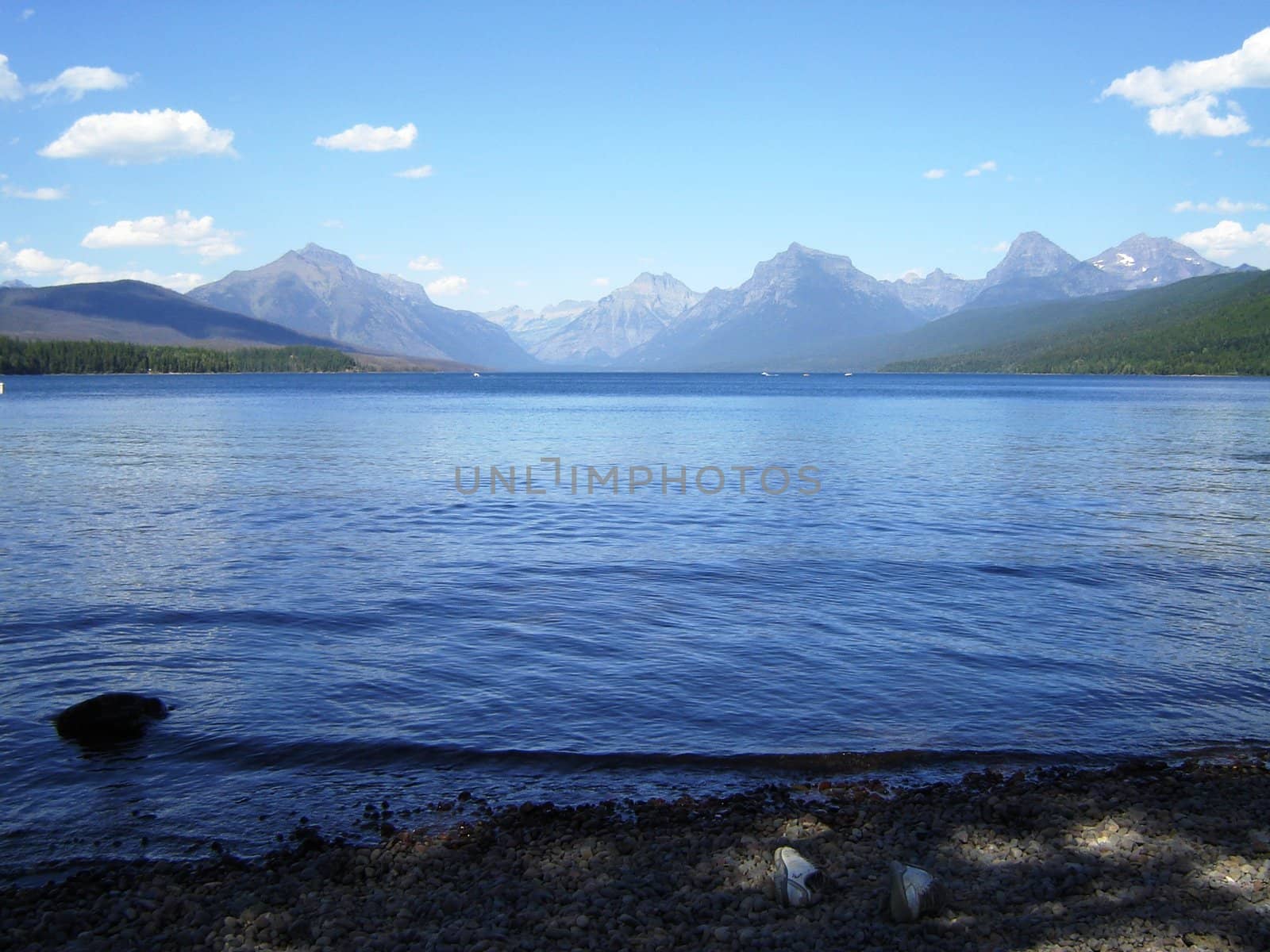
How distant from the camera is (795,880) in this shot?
9.08 metres

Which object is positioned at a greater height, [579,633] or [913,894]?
[913,894]

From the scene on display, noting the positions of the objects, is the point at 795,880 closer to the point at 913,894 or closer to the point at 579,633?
the point at 913,894

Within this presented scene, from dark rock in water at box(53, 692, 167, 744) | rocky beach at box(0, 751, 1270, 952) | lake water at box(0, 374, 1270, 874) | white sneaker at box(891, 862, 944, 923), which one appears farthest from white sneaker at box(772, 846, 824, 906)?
dark rock in water at box(53, 692, 167, 744)

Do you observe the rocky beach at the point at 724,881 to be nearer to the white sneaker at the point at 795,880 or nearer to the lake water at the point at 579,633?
the white sneaker at the point at 795,880

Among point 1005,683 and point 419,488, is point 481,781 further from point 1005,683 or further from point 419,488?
point 419,488

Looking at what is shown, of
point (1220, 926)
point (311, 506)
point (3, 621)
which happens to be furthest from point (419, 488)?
point (1220, 926)

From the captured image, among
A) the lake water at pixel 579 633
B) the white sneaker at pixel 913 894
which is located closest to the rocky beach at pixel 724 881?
the white sneaker at pixel 913 894

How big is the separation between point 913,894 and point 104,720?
10.4 m

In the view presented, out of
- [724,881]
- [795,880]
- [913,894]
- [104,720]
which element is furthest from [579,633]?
[913,894]

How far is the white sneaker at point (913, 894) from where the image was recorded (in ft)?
28.4

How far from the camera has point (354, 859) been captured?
→ 984 cm

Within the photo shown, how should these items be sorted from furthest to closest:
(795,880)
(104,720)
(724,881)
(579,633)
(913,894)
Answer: (579,633) → (104,720) → (724,881) → (795,880) → (913,894)

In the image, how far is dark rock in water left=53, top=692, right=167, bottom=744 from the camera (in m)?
13.2

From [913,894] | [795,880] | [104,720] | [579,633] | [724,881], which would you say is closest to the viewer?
[913,894]
